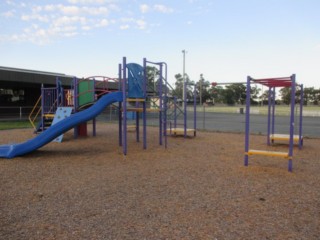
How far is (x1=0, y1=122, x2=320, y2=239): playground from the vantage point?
11.6 ft

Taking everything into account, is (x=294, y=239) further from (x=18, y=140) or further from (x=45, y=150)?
(x=18, y=140)

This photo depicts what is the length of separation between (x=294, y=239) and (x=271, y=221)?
505 millimetres

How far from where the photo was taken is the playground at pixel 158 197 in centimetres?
354

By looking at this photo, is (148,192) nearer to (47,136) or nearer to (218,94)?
(47,136)

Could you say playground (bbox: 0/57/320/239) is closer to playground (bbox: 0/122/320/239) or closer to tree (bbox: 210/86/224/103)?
playground (bbox: 0/122/320/239)

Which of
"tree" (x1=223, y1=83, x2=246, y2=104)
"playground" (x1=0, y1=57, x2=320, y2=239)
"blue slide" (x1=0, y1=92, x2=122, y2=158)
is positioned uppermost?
"tree" (x1=223, y1=83, x2=246, y2=104)

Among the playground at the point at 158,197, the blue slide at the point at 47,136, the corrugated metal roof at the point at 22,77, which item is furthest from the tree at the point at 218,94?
the playground at the point at 158,197

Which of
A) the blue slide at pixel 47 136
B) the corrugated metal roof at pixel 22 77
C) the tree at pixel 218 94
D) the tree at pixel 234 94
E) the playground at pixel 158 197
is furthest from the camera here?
the tree at pixel 218 94

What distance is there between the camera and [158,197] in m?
4.73

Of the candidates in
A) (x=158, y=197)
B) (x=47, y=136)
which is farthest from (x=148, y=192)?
(x=47, y=136)

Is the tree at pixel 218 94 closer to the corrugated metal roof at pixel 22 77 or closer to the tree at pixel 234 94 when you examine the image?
the tree at pixel 234 94

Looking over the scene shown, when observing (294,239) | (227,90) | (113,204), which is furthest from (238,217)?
(227,90)

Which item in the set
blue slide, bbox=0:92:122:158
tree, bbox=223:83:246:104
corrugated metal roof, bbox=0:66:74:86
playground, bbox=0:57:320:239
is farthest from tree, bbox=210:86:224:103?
playground, bbox=0:57:320:239

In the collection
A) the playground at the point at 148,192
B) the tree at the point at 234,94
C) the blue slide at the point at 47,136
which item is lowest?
the playground at the point at 148,192
